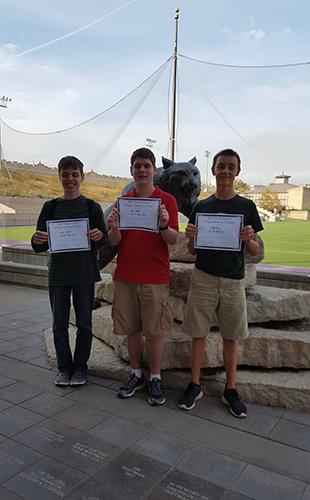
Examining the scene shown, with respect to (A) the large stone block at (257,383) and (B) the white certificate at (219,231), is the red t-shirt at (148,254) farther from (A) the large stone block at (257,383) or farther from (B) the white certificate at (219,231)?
(A) the large stone block at (257,383)

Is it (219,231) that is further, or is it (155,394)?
(155,394)

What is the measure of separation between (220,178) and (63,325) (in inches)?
62.3

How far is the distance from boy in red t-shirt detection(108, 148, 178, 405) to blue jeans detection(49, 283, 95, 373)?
28 centimetres

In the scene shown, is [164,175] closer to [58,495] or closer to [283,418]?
[283,418]

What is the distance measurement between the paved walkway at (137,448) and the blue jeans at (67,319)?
0.22 meters

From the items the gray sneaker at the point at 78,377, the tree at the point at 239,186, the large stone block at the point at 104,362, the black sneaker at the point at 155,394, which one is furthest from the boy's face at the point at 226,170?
A: the gray sneaker at the point at 78,377

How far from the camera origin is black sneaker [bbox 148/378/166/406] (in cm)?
269

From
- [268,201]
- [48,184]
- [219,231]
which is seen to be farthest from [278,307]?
[268,201]

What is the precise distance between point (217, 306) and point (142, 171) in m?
1.02

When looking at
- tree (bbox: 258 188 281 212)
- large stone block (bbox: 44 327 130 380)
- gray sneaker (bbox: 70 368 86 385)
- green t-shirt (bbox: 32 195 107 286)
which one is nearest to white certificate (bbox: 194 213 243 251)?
green t-shirt (bbox: 32 195 107 286)

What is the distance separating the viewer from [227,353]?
103 inches

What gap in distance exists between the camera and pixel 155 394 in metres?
2.71

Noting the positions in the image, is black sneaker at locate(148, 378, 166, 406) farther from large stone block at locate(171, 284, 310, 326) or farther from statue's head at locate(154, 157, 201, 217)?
statue's head at locate(154, 157, 201, 217)

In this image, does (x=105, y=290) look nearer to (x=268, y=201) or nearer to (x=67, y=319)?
(x=67, y=319)
